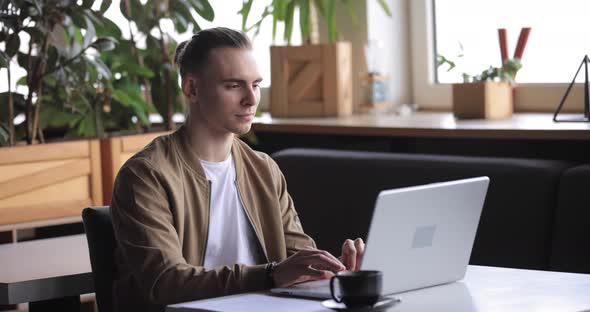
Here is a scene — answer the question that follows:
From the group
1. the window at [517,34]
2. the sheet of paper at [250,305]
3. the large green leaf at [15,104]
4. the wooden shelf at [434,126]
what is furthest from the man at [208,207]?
the window at [517,34]

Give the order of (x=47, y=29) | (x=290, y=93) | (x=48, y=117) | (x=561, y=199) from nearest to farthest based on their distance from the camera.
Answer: (x=561, y=199), (x=47, y=29), (x=48, y=117), (x=290, y=93)

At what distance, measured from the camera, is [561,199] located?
2.93 metres

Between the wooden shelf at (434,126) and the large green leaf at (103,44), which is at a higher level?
the large green leaf at (103,44)

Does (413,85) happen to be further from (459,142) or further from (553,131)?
(553,131)

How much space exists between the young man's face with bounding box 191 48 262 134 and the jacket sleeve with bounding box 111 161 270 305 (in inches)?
7.9

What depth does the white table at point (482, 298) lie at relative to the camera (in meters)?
1.90

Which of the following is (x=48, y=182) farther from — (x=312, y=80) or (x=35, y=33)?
(x=312, y=80)

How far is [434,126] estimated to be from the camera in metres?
3.45

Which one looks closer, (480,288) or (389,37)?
(480,288)

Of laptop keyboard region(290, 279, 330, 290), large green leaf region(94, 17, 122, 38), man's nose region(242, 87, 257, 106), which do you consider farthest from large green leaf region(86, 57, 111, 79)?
laptop keyboard region(290, 279, 330, 290)

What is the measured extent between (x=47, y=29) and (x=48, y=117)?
1.44 feet

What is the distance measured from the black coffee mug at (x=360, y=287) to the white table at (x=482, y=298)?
120 millimetres

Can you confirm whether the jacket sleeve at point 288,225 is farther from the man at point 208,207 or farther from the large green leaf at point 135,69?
the large green leaf at point 135,69

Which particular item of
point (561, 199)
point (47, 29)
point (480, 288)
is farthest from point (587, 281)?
point (47, 29)
